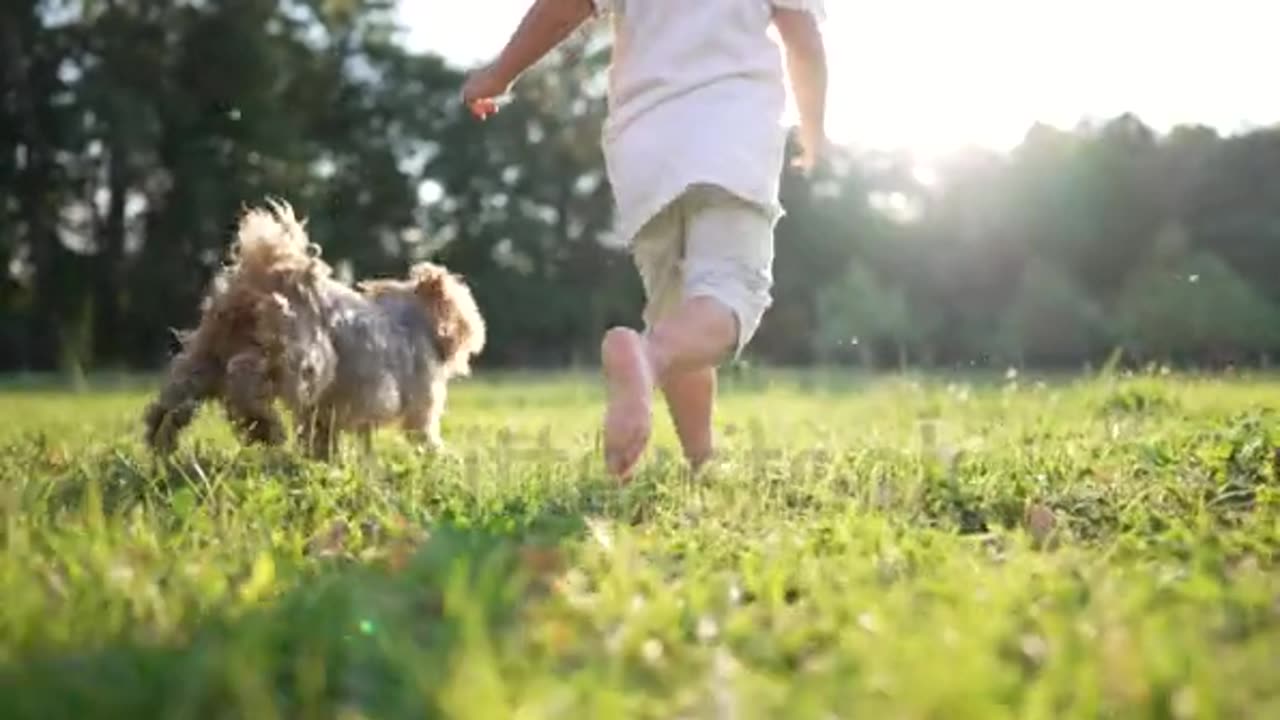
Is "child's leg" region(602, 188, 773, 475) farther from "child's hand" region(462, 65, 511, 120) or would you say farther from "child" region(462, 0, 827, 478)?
"child's hand" region(462, 65, 511, 120)

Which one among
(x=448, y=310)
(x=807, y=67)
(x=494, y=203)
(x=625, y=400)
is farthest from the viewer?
(x=494, y=203)

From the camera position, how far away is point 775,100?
13.5 ft

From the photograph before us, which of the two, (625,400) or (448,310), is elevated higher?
(448,310)

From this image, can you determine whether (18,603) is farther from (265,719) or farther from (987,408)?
(987,408)

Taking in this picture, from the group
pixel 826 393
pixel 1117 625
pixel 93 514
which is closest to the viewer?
pixel 1117 625

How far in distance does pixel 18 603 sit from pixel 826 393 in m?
10.7

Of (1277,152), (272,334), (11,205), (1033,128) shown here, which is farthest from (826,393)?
(11,205)

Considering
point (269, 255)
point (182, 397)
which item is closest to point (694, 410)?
point (269, 255)

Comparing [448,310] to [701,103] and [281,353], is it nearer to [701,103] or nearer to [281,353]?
[281,353]

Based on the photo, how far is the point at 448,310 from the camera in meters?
6.27

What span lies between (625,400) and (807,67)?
1294 mm

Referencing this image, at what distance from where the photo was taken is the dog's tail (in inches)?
193

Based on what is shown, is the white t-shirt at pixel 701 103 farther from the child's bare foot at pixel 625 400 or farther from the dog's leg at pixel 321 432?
the dog's leg at pixel 321 432

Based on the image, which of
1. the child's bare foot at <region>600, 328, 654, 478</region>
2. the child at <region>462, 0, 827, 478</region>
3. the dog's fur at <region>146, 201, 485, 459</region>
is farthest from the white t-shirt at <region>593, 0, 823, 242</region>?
the dog's fur at <region>146, 201, 485, 459</region>
